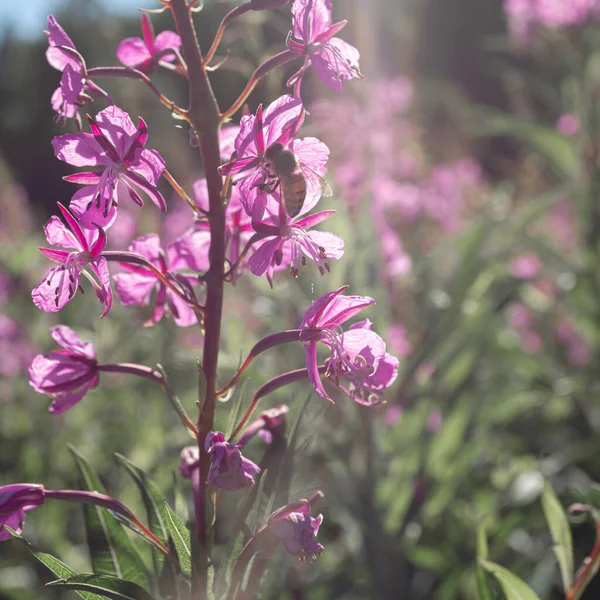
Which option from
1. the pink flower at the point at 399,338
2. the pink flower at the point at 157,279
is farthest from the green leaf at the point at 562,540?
the pink flower at the point at 399,338

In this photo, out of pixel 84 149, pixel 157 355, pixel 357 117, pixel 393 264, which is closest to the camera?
pixel 84 149

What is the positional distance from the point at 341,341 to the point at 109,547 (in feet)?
1.94

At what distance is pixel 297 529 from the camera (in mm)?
996

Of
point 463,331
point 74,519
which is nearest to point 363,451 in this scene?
point 463,331

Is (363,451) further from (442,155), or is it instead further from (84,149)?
(442,155)

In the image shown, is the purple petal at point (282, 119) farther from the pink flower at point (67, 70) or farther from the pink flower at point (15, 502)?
the pink flower at point (15, 502)

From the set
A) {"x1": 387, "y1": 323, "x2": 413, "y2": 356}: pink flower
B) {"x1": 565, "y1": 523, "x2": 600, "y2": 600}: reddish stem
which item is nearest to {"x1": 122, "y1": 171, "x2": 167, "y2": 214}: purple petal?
{"x1": 565, "y1": 523, "x2": 600, "y2": 600}: reddish stem

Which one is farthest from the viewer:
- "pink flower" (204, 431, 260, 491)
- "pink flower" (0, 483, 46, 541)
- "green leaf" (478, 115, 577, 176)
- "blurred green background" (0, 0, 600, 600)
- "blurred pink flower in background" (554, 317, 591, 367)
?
"blurred pink flower in background" (554, 317, 591, 367)

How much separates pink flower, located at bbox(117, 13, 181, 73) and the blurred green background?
0.54 feet

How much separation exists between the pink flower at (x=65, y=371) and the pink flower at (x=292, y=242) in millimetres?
363

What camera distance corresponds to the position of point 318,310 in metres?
1.02

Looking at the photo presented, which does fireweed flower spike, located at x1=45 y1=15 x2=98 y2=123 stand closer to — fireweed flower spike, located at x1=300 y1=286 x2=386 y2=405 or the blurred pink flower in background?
fireweed flower spike, located at x1=300 y1=286 x2=386 y2=405

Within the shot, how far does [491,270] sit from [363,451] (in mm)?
864

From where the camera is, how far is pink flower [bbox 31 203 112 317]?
1009mm
